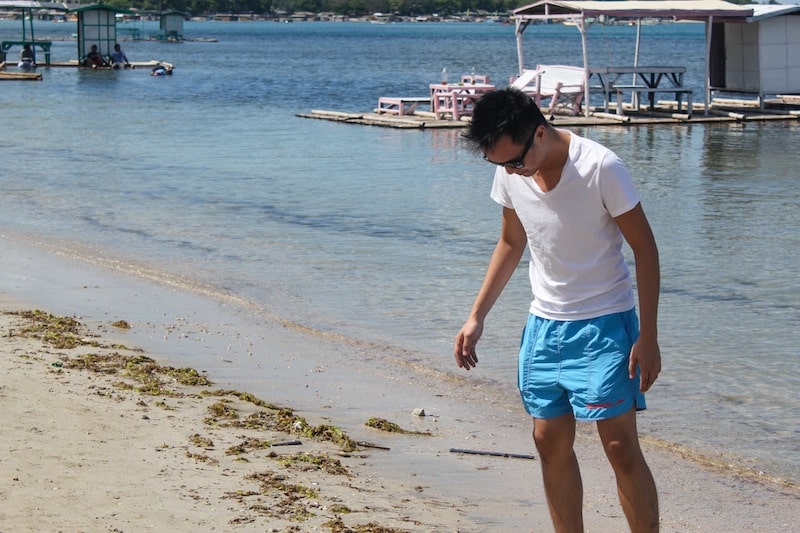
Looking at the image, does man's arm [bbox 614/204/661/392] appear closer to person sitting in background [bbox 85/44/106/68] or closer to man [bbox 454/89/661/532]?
man [bbox 454/89/661/532]

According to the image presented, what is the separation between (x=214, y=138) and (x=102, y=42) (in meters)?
34.1

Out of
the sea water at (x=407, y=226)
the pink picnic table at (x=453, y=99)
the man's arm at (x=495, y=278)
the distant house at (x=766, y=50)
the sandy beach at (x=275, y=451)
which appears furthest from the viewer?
the distant house at (x=766, y=50)

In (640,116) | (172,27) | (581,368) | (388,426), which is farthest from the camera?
(172,27)

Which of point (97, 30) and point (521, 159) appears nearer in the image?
point (521, 159)

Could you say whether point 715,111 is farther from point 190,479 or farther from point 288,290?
point 190,479

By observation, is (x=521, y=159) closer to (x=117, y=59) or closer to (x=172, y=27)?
(x=117, y=59)

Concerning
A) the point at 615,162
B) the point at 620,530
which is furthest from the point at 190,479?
the point at 615,162

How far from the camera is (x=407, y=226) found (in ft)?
44.8

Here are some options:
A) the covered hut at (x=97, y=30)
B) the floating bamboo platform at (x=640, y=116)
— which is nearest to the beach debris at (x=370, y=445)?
the floating bamboo platform at (x=640, y=116)

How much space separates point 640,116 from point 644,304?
2590 cm

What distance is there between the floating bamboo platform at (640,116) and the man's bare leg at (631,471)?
73.0 feet

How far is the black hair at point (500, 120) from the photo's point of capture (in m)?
3.57

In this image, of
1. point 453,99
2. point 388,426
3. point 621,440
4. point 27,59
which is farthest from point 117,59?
point 621,440

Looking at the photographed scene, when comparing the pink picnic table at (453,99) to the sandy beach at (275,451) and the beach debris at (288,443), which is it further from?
the beach debris at (288,443)
